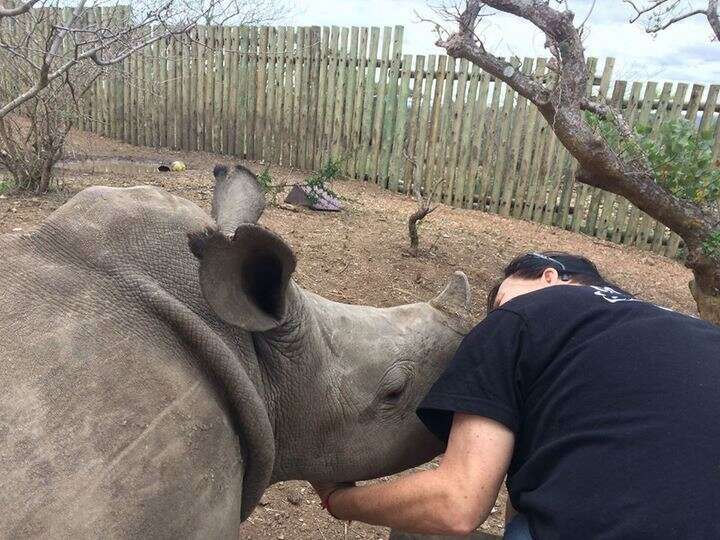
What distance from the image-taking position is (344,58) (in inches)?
455

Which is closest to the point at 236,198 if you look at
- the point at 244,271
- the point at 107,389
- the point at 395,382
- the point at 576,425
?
the point at 244,271

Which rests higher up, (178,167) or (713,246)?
(713,246)

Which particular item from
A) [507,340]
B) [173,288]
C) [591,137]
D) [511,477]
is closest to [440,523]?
[511,477]

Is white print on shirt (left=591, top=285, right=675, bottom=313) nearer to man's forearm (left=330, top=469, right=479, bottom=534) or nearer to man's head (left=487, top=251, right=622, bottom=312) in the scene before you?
man's head (left=487, top=251, right=622, bottom=312)

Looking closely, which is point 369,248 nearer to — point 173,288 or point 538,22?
point 538,22

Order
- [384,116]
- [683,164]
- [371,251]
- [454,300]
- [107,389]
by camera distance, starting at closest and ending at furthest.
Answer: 1. [107,389]
2. [454,300]
3. [683,164]
4. [371,251]
5. [384,116]

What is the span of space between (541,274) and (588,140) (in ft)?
10.7

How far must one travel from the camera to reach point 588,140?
531cm

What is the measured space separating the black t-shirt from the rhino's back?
760 millimetres

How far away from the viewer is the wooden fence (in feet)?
33.0

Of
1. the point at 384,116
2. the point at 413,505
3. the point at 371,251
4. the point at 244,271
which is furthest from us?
the point at 384,116

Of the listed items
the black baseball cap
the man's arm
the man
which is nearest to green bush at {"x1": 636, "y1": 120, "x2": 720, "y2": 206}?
the black baseball cap

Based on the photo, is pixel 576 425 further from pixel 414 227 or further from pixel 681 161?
pixel 414 227

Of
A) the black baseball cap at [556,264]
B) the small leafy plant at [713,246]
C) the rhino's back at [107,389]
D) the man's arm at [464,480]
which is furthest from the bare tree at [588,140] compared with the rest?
Result: the rhino's back at [107,389]
